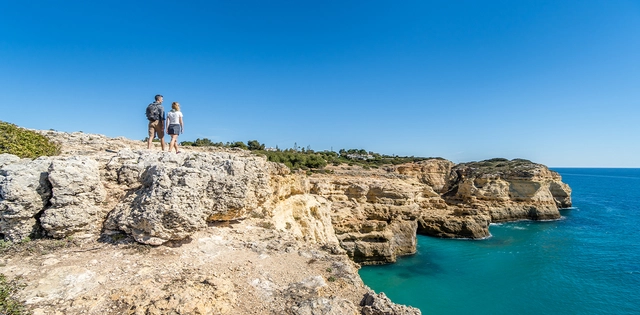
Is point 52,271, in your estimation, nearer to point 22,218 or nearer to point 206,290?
point 22,218

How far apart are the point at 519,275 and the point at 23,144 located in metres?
24.7

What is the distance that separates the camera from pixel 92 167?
646cm

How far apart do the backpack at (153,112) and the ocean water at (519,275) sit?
14.0 meters

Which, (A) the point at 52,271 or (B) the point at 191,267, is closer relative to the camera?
A: (A) the point at 52,271

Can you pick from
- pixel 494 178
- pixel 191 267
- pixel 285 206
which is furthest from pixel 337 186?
pixel 494 178

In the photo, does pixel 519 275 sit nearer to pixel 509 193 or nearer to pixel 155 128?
pixel 155 128

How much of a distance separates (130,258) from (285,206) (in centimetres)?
807

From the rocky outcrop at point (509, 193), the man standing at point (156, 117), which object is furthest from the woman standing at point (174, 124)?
the rocky outcrop at point (509, 193)

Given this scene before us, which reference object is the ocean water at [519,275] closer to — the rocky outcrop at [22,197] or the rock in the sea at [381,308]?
the rock in the sea at [381,308]

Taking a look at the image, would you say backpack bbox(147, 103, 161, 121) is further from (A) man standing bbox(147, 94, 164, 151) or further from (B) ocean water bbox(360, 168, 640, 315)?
(B) ocean water bbox(360, 168, 640, 315)

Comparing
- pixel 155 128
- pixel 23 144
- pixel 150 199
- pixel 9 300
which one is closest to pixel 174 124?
pixel 155 128

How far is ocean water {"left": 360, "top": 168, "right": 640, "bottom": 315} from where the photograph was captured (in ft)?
48.1

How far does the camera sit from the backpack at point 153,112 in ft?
29.2

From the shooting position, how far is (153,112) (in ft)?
29.2
